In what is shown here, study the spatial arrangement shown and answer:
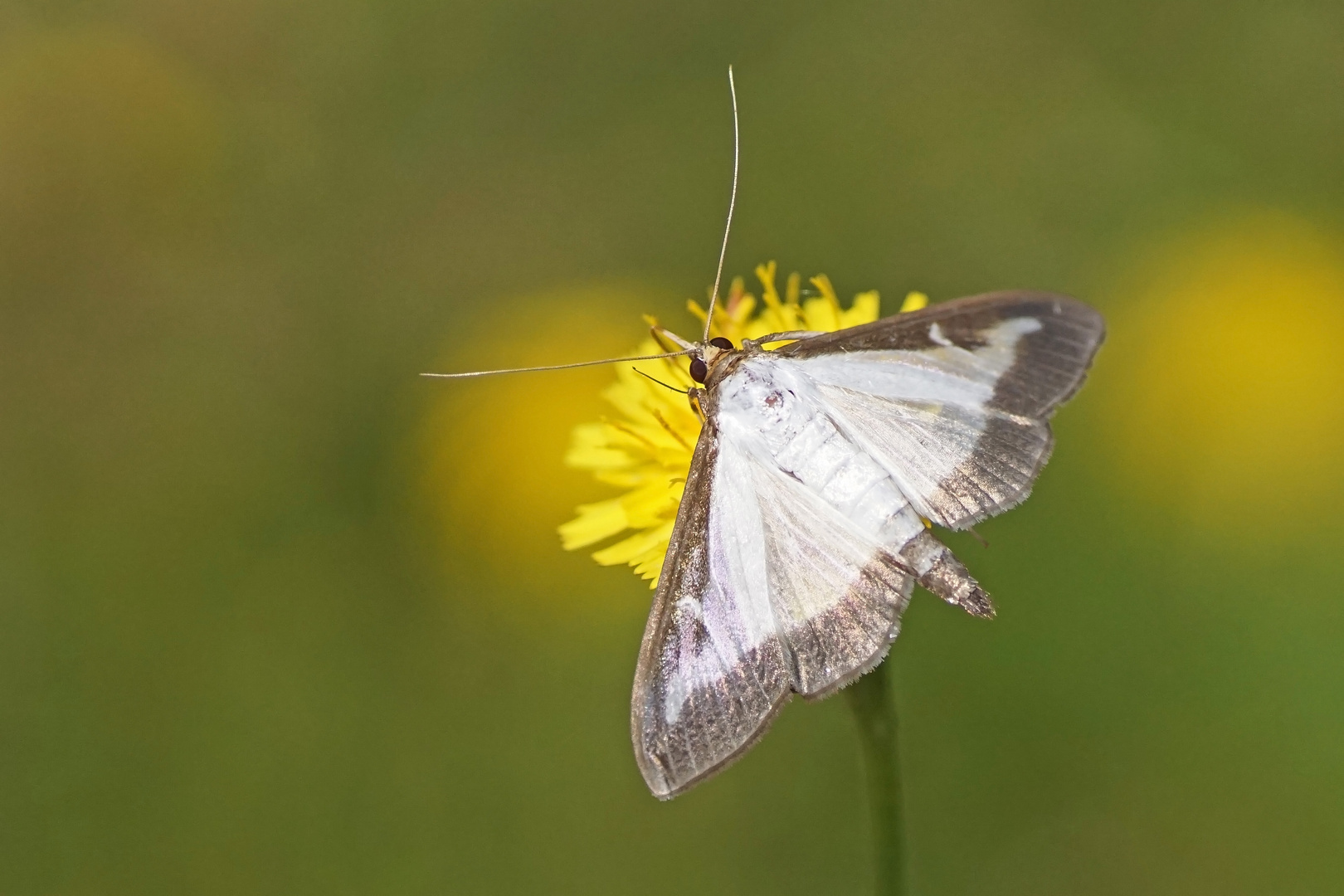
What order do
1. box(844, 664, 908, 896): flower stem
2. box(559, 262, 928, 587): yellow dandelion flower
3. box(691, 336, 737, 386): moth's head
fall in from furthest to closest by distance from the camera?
1. box(559, 262, 928, 587): yellow dandelion flower
2. box(691, 336, 737, 386): moth's head
3. box(844, 664, 908, 896): flower stem

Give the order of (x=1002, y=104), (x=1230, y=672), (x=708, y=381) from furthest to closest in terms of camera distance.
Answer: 1. (x=1002, y=104)
2. (x=1230, y=672)
3. (x=708, y=381)

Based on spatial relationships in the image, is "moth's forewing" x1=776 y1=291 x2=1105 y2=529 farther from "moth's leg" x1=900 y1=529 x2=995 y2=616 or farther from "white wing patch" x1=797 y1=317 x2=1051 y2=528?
"moth's leg" x1=900 y1=529 x2=995 y2=616

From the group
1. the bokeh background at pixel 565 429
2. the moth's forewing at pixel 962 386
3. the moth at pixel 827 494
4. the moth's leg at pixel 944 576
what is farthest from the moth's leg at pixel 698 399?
the bokeh background at pixel 565 429

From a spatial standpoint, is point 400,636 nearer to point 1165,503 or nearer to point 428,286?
point 428,286

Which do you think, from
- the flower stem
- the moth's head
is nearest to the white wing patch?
the moth's head

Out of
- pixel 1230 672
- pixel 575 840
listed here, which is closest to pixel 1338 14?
pixel 1230 672

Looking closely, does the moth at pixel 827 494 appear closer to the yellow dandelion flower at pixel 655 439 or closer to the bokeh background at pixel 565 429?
the yellow dandelion flower at pixel 655 439
